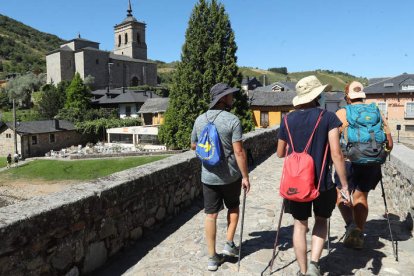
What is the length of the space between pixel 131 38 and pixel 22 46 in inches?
2415

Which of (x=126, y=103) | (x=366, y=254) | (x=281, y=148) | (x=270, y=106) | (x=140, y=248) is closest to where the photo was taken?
(x=281, y=148)

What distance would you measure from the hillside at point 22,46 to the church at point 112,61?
52.8 feet

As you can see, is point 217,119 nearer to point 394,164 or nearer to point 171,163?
point 171,163

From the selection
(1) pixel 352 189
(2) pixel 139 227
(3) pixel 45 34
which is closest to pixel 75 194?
(2) pixel 139 227

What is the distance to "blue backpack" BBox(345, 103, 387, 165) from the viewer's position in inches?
143

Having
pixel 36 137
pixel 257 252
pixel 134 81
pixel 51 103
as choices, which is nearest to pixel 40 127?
pixel 36 137

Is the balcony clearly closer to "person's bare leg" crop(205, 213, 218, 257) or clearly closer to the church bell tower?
"person's bare leg" crop(205, 213, 218, 257)

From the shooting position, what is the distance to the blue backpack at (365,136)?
3.62 m

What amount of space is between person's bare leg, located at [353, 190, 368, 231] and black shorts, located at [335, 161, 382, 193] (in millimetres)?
55

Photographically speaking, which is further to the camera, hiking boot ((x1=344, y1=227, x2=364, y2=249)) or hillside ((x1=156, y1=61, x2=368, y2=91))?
hillside ((x1=156, y1=61, x2=368, y2=91))

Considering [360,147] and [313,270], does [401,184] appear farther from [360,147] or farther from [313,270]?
[313,270]

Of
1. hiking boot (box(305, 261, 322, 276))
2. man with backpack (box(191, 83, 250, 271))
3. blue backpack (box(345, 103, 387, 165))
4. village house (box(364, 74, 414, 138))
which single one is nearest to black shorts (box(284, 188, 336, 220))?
hiking boot (box(305, 261, 322, 276))

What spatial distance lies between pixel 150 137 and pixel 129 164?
34.8ft

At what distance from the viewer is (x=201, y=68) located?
29.6 metres
